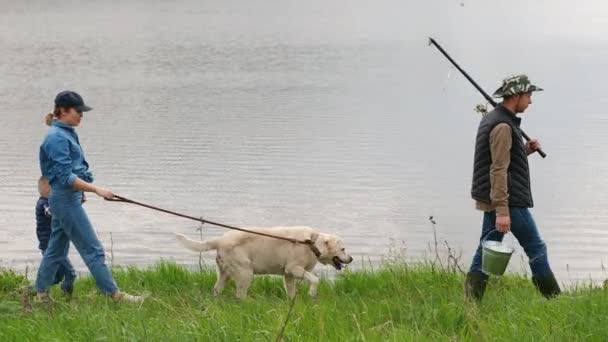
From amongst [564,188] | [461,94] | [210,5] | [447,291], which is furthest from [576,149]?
[210,5]

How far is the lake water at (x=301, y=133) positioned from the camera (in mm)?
16266

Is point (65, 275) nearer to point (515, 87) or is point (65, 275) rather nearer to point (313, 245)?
point (313, 245)

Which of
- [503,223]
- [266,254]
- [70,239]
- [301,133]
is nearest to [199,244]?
[266,254]

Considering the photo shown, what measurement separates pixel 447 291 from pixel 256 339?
9.38ft

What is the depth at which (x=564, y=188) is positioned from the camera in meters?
19.5

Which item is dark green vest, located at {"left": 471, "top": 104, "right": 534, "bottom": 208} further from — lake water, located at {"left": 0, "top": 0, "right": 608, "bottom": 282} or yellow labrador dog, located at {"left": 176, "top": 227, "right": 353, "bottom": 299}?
lake water, located at {"left": 0, "top": 0, "right": 608, "bottom": 282}

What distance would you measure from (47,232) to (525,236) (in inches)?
169

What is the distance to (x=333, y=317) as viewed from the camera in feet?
21.3

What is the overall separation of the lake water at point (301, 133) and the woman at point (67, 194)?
5.17 m

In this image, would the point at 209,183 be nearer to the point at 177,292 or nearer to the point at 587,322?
the point at 177,292

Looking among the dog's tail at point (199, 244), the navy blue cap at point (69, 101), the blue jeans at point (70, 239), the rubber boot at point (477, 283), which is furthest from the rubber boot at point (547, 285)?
the navy blue cap at point (69, 101)

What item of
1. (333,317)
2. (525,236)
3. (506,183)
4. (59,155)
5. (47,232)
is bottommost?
(333,317)

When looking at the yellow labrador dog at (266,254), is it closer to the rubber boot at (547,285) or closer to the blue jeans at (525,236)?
the blue jeans at (525,236)

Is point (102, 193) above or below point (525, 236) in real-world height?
above
